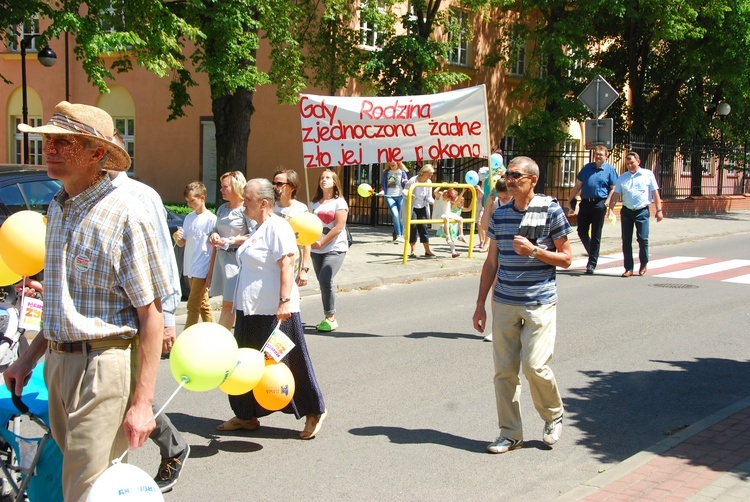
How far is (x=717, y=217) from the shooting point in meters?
28.9

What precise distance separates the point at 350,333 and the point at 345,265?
542 cm

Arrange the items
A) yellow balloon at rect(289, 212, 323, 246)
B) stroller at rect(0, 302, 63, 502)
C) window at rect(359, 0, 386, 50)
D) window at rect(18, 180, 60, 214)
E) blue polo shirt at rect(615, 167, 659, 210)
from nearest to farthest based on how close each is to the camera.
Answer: stroller at rect(0, 302, 63, 502) → yellow balloon at rect(289, 212, 323, 246) → window at rect(18, 180, 60, 214) → blue polo shirt at rect(615, 167, 659, 210) → window at rect(359, 0, 386, 50)

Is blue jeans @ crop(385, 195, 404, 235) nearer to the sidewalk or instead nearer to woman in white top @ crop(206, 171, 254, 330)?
woman in white top @ crop(206, 171, 254, 330)

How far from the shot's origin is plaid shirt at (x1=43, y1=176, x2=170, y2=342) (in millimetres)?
3131

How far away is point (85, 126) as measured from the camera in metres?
3.15

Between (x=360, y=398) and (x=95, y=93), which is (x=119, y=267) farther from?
(x=95, y=93)

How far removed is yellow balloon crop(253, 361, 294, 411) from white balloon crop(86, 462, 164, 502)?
2245 millimetres

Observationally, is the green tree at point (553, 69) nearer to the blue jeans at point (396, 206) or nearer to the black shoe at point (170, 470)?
the blue jeans at point (396, 206)

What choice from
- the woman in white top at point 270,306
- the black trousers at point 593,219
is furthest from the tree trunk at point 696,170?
the woman in white top at point 270,306

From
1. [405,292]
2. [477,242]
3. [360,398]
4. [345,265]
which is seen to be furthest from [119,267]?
[477,242]

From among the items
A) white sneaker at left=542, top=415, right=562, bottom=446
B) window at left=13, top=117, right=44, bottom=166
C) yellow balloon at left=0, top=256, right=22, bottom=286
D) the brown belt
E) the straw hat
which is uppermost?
window at left=13, top=117, right=44, bottom=166

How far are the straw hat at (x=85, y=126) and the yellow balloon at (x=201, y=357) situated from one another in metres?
0.87

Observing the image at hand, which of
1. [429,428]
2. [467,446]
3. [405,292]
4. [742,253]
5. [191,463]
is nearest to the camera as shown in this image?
[191,463]

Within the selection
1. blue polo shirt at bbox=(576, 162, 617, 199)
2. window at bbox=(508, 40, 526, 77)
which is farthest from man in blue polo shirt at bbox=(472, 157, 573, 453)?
window at bbox=(508, 40, 526, 77)
